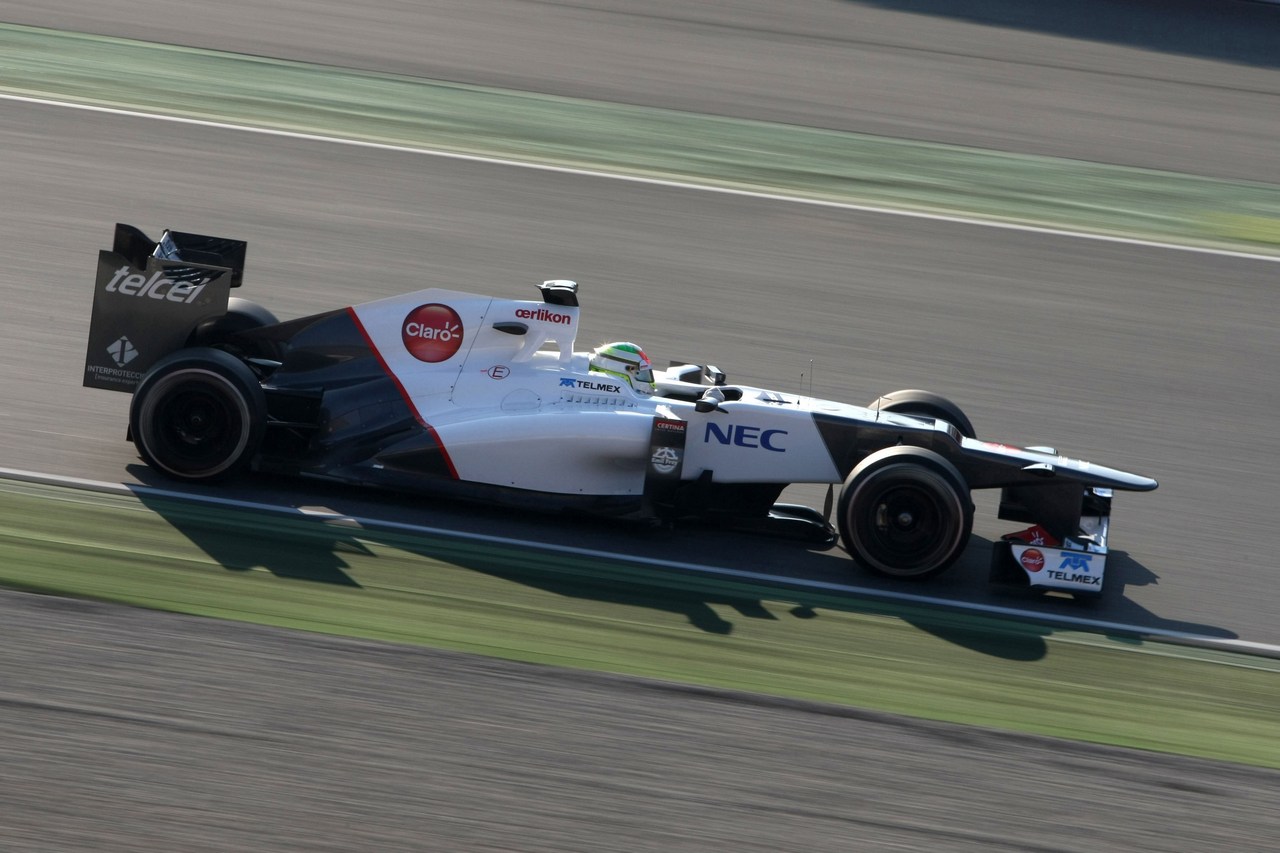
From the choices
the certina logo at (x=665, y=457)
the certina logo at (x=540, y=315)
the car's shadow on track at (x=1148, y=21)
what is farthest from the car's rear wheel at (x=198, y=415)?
the car's shadow on track at (x=1148, y=21)

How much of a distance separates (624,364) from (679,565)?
1.16 metres

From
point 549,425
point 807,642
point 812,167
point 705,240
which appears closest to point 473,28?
point 812,167

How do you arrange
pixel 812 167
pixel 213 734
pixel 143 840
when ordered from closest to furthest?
pixel 143 840, pixel 213 734, pixel 812 167

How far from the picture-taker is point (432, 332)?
7.71 metres

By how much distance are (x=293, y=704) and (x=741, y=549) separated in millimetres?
2849

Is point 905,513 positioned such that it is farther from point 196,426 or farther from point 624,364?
point 196,426

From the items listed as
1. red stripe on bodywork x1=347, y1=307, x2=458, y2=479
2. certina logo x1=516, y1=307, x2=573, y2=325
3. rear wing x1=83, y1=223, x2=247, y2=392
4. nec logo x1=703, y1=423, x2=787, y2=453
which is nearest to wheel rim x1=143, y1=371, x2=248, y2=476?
rear wing x1=83, y1=223, x2=247, y2=392

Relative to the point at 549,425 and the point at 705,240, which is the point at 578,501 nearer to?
the point at 549,425

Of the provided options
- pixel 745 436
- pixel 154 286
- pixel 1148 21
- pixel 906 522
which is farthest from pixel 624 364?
pixel 1148 21

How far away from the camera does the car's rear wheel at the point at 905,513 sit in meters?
7.14

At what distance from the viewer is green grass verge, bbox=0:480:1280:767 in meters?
6.25

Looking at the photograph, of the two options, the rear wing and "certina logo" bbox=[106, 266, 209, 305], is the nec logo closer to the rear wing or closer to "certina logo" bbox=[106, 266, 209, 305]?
the rear wing

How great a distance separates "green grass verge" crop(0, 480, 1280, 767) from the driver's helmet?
1.07 metres

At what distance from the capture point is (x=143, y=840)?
472 centimetres
